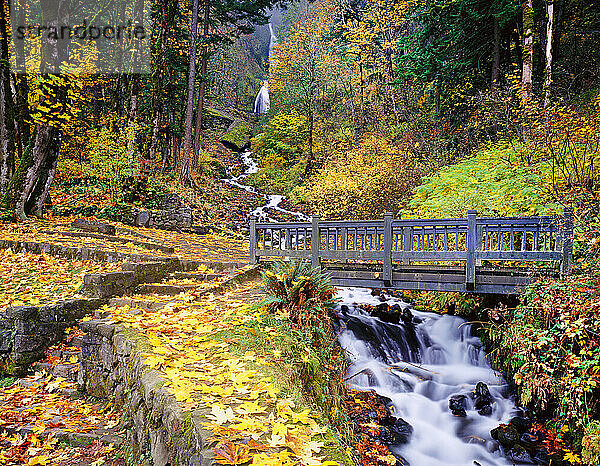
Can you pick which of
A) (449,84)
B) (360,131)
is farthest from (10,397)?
(360,131)

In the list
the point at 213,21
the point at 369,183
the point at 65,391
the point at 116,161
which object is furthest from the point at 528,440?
the point at 213,21

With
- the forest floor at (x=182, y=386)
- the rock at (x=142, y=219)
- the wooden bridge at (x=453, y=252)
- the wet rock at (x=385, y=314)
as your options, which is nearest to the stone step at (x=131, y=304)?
the forest floor at (x=182, y=386)

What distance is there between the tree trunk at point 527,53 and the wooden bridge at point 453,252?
4960 mm

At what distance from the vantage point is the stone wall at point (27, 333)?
17.0 feet

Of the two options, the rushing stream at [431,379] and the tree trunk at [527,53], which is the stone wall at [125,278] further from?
the tree trunk at [527,53]

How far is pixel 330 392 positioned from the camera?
16.4ft

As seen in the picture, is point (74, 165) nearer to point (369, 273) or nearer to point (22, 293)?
point (22, 293)

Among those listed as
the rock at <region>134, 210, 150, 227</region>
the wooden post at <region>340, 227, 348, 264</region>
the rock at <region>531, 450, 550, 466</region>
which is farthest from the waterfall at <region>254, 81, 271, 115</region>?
the rock at <region>531, 450, 550, 466</region>

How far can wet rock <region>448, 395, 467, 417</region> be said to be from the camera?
6.90 m

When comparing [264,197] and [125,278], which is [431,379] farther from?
[264,197]

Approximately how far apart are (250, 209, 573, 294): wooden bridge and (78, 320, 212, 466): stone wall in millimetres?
4070

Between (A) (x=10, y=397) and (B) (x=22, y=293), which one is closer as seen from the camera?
(A) (x=10, y=397)

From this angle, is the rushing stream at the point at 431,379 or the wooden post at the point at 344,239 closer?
the rushing stream at the point at 431,379

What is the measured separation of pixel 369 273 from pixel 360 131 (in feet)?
49.5
